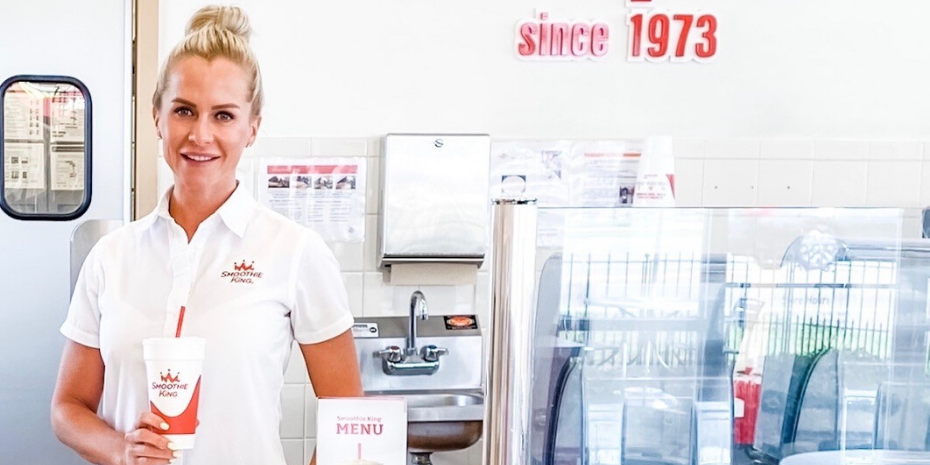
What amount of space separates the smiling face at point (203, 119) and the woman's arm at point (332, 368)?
360mm

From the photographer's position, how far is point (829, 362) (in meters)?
1.39

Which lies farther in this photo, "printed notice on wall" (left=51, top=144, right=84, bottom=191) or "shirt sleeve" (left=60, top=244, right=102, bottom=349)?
"printed notice on wall" (left=51, top=144, right=84, bottom=191)

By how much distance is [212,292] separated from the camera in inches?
69.4

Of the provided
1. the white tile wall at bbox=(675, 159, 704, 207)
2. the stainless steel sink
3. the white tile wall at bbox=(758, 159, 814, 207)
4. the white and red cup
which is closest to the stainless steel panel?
the white and red cup

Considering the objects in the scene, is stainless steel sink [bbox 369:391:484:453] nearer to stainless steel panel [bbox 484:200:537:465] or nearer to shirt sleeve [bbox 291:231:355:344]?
shirt sleeve [bbox 291:231:355:344]

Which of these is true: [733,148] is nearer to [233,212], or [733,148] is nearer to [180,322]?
[233,212]

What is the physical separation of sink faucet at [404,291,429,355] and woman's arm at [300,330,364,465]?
1.19 meters

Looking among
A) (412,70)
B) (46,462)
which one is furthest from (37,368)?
(412,70)

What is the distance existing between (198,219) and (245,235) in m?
0.09

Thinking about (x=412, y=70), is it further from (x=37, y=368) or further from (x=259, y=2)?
(x=37, y=368)

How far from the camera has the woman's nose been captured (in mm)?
1690

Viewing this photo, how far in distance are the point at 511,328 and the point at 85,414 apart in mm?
961

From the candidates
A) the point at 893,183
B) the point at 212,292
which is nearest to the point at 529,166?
the point at 893,183

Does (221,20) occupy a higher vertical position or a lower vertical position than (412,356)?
higher
